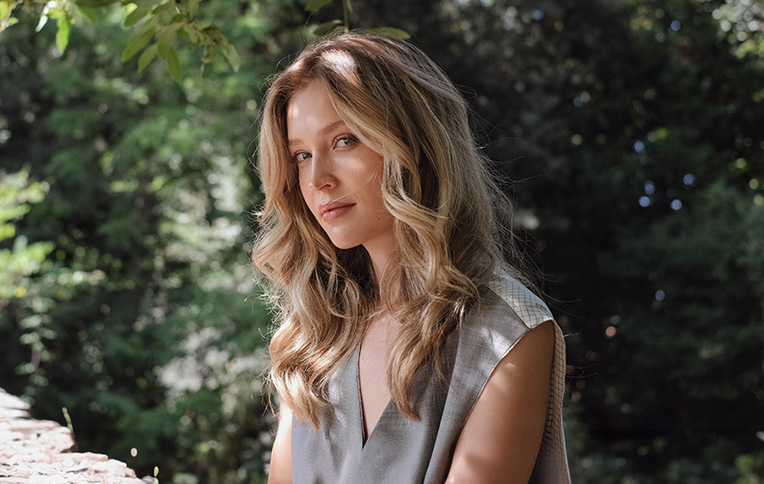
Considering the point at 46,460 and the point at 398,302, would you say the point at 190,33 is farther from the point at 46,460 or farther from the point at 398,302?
the point at 46,460

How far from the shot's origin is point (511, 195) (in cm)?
827

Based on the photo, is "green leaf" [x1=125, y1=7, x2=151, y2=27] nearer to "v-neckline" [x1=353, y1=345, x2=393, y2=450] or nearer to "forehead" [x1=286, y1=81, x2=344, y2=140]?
"forehead" [x1=286, y1=81, x2=344, y2=140]

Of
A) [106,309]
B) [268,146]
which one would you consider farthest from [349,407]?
[106,309]

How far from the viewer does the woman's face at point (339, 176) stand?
1.26 meters

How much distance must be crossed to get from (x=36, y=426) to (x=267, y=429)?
6.15 metres

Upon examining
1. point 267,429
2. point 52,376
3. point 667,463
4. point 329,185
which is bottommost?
point 667,463

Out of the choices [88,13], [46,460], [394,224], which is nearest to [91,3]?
[88,13]

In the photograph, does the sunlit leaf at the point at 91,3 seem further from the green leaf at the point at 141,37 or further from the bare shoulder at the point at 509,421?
the bare shoulder at the point at 509,421

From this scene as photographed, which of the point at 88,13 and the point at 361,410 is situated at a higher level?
the point at 88,13

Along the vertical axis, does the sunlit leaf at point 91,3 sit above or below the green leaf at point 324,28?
above

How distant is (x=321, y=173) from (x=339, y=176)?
31 mm

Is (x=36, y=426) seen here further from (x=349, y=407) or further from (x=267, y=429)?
(x=267, y=429)

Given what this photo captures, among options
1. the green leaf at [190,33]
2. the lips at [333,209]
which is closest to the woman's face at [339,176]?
the lips at [333,209]

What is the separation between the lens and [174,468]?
6.80m
